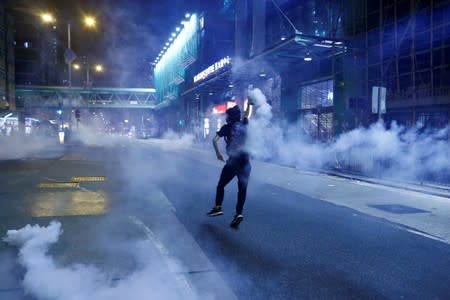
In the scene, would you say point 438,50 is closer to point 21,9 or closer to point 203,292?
point 203,292

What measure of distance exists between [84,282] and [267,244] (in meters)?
2.27

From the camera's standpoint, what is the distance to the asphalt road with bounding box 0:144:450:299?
12.5ft

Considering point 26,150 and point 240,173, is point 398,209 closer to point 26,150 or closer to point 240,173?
point 240,173

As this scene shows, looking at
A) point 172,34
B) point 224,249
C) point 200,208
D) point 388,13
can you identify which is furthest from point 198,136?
point 224,249

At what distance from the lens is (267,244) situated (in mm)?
5117

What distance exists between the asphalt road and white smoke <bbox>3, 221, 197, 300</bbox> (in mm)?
120

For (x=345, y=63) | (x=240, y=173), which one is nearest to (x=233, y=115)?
(x=240, y=173)

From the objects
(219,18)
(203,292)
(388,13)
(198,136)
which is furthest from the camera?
(198,136)

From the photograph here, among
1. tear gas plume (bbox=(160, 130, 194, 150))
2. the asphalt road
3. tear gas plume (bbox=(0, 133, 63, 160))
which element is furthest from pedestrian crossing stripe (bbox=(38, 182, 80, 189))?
tear gas plume (bbox=(160, 130, 194, 150))

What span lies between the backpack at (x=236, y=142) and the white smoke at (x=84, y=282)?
2.10 metres

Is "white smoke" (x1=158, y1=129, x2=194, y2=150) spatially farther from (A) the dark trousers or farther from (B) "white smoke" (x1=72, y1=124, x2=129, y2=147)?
(A) the dark trousers

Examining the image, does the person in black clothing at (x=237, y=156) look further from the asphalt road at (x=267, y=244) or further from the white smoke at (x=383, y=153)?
the white smoke at (x=383, y=153)

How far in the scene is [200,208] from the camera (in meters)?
7.37

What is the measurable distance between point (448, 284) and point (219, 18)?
1378 inches
